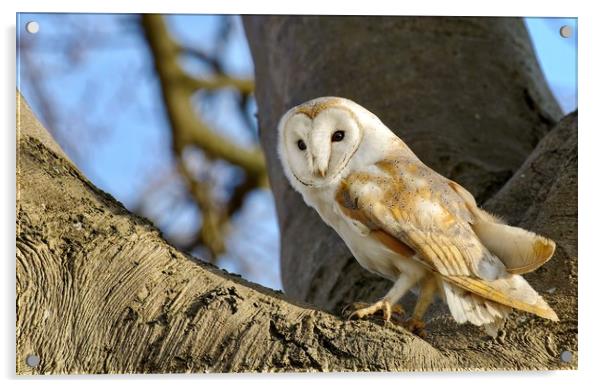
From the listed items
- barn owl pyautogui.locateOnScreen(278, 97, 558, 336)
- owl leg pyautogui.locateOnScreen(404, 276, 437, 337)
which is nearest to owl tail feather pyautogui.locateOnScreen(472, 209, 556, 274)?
barn owl pyautogui.locateOnScreen(278, 97, 558, 336)

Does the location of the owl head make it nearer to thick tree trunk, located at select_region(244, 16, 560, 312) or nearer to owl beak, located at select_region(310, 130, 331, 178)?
owl beak, located at select_region(310, 130, 331, 178)

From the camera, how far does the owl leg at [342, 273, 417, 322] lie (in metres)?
1.95

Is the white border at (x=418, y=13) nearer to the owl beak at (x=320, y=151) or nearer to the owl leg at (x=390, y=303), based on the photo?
the owl leg at (x=390, y=303)

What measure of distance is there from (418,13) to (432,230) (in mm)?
714

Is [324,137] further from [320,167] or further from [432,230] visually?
[432,230]

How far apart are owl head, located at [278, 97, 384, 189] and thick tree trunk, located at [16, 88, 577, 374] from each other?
254mm

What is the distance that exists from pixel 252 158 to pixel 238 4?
5.79ft

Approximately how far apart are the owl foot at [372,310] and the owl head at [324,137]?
9.7 inches

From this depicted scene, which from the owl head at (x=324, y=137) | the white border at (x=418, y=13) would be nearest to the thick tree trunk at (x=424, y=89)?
the white border at (x=418, y=13)

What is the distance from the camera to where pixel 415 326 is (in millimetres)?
1985

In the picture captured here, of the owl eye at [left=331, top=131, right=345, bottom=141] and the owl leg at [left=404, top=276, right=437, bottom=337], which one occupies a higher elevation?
the owl eye at [left=331, top=131, right=345, bottom=141]

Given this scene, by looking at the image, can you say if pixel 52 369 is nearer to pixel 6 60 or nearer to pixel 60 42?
pixel 6 60
